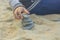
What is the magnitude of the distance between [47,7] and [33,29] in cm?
36

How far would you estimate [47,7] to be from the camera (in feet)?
6.61

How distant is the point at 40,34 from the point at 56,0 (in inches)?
20.3

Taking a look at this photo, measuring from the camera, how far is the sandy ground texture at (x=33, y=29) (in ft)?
5.24

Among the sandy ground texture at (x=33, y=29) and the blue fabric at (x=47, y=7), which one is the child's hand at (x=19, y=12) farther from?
the blue fabric at (x=47, y=7)

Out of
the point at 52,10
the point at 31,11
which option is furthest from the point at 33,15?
the point at 52,10

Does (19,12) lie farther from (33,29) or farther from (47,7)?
(47,7)

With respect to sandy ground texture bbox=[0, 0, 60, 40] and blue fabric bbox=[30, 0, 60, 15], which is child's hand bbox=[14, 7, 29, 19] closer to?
sandy ground texture bbox=[0, 0, 60, 40]

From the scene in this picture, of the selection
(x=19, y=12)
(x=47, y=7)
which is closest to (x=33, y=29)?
(x=19, y=12)

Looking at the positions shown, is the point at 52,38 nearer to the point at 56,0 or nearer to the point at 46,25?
the point at 46,25

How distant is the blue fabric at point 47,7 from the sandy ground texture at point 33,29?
59 millimetres

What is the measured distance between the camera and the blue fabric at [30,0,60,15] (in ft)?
6.57

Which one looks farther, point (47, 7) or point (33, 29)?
point (47, 7)

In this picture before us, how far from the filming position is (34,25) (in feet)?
5.90

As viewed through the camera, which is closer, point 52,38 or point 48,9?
point 52,38
